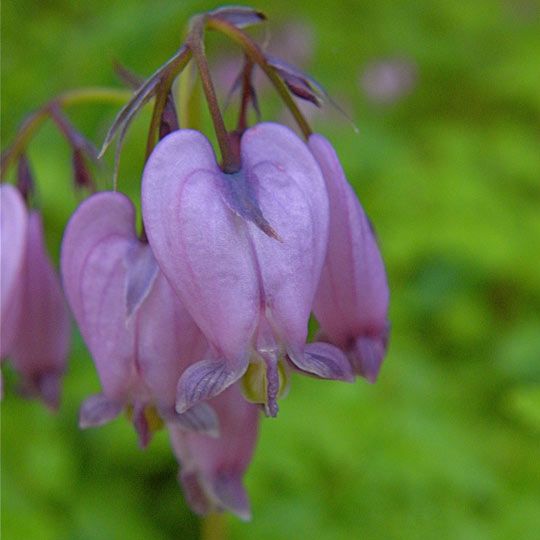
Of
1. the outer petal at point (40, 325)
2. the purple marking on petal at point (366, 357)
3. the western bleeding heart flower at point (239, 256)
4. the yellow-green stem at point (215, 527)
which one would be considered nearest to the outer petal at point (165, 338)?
the western bleeding heart flower at point (239, 256)

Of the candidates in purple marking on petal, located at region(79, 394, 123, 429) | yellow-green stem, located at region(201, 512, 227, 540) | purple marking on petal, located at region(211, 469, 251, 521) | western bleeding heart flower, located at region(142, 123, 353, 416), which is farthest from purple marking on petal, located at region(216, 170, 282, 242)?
yellow-green stem, located at region(201, 512, 227, 540)

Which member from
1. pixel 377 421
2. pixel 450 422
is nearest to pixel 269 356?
pixel 377 421

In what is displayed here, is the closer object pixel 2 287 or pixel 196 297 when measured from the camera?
pixel 196 297

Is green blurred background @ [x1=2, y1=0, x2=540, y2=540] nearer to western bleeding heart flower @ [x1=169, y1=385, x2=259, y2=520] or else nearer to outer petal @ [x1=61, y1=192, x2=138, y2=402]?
outer petal @ [x1=61, y1=192, x2=138, y2=402]

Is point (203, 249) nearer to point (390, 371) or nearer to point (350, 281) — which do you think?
point (350, 281)

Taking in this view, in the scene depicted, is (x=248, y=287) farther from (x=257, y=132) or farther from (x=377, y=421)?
(x=377, y=421)

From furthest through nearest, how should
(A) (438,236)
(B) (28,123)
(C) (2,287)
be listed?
(A) (438,236) → (B) (28,123) → (C) (2,287)
